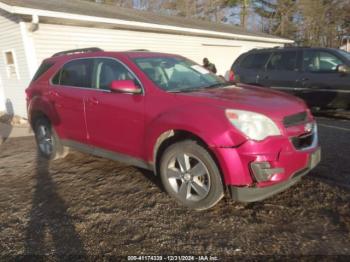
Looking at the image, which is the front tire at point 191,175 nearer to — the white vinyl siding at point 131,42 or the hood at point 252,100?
the hood at point 252,100

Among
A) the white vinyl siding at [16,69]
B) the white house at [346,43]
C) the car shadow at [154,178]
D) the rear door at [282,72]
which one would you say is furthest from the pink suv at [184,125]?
the white house at [346,43]

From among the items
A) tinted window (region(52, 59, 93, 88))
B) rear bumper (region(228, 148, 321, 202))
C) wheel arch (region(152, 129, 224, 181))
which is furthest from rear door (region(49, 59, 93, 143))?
rear bumper (region(228, 148, 321, 202))

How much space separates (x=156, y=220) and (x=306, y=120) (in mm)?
1909

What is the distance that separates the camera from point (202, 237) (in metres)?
2.97

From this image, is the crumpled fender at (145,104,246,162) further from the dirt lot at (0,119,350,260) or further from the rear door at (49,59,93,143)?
the rear door at (49,59,93,143)

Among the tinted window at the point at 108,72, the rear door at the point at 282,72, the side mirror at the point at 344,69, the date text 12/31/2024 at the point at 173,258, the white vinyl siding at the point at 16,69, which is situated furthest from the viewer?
the white vinyl siding at the point at 16,69

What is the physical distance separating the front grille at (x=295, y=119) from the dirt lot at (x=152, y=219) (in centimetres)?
87

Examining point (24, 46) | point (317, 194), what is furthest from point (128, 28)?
point (317, 194)

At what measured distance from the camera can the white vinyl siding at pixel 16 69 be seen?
30.1ft

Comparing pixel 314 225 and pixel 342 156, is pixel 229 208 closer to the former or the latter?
pixel 314 225

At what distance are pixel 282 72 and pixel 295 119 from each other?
17.1ft

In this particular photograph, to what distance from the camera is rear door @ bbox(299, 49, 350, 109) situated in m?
7.12

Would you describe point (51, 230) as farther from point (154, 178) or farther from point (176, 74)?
point (176, 74)

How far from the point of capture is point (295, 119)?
131 inches
